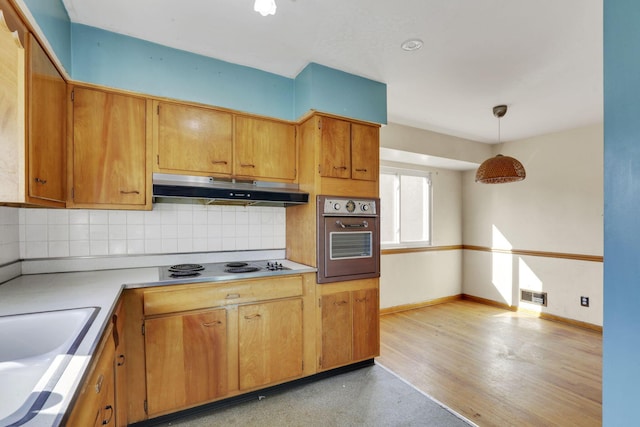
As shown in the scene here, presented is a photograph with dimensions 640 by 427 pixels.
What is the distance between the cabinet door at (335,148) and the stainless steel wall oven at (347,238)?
225 mm

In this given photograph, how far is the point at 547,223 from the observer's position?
153 inches

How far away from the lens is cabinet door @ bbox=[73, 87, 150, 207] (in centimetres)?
187

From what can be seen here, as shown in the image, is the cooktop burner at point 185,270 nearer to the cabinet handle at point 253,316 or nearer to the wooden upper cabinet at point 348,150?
the cabinet handle at point 253,316

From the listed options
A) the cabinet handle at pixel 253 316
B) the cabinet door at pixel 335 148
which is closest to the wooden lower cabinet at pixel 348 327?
the cabinet handle at pixel 253 316

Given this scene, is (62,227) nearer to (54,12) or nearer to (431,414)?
(54,12)

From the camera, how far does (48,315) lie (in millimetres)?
1196

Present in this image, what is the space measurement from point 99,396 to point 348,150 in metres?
2.12

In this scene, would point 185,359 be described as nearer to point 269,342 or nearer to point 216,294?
point 216,294

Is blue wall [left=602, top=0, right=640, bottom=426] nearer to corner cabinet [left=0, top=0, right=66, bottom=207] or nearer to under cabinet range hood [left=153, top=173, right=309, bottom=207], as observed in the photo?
under cabinet range hood [left=153, top=173, right=309, bottom=207]

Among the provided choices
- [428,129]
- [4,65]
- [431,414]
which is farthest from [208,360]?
[428,129]

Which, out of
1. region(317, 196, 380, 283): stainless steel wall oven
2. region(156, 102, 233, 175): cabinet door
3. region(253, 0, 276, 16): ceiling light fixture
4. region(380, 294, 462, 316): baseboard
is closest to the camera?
region(253, 0, 276, 16): ceiling light fixture

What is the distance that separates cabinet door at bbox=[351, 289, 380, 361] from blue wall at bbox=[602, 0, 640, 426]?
156 cm

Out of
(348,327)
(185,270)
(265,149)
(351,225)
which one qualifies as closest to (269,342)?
(348,327)

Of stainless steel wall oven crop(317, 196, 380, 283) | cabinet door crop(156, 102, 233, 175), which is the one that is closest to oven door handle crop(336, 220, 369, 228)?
stainless steel wall oven crop(317, 196, 380, 283)
